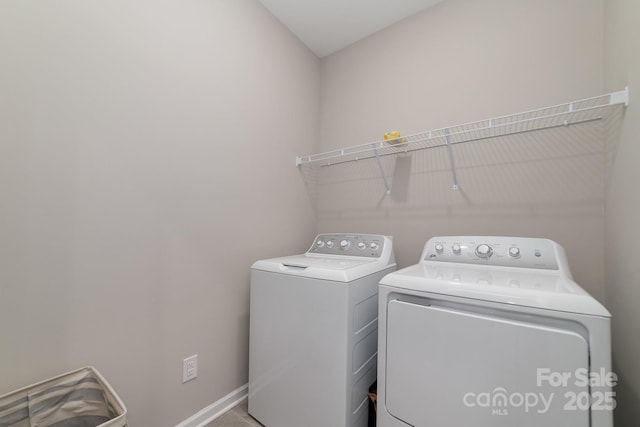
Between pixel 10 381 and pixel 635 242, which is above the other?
pixel 635 242

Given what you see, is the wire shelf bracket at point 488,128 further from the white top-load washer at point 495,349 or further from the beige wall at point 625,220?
the white top-load washer at point 495,349

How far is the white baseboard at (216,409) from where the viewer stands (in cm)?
137

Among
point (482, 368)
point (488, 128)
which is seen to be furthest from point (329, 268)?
point (488, 128)

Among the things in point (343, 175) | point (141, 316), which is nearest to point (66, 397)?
point (141, 316)

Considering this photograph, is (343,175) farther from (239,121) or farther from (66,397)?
(66,397)

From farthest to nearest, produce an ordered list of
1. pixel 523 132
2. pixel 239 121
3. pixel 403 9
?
pixel 403 9, pixel 239 121, pixel 523 132

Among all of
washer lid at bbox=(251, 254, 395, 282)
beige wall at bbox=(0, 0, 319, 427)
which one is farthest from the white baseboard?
washer lid at bbox=(251, 254, 395, 282)

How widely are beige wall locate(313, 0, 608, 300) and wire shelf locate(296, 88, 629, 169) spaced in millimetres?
48

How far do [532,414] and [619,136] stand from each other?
118 centimetres

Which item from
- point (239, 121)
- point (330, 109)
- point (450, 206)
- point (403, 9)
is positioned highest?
point (403, 9)

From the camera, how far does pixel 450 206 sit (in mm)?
1653

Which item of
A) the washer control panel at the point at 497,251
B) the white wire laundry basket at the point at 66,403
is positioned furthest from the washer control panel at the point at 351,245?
the white wire laundry basket at the point at 66,403

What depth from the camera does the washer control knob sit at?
1.26m

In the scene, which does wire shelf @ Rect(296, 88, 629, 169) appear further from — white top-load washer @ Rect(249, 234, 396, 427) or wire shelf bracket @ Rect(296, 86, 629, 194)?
white top-load washer @ Rect(249, 234, 396, 427)
